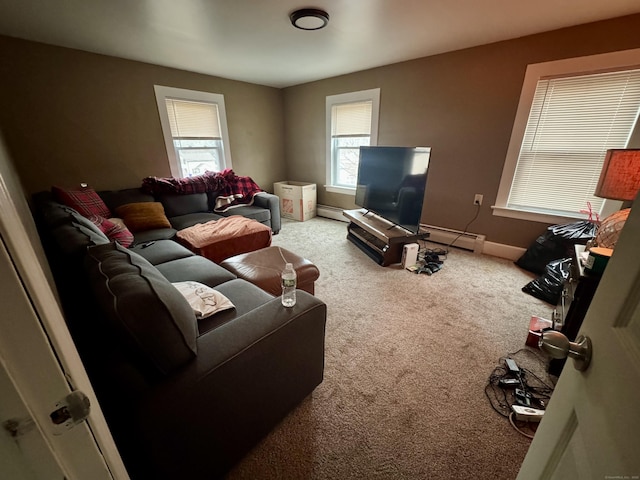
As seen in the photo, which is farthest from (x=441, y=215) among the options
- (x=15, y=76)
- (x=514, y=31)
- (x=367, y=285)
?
(x=15, y=76)

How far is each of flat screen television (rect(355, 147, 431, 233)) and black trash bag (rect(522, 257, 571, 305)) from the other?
1.12 meters

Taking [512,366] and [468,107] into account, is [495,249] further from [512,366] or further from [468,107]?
[512,366]

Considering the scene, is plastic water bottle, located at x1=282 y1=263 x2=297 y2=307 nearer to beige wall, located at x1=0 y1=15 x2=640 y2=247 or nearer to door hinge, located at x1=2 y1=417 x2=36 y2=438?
door hinge, located at x1=2 y1=417 x2=36 y2=438

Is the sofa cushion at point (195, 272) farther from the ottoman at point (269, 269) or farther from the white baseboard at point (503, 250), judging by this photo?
the white baseboard at point (503, 250)

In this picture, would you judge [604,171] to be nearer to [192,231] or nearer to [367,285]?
[367,285]

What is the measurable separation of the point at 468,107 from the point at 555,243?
167cm

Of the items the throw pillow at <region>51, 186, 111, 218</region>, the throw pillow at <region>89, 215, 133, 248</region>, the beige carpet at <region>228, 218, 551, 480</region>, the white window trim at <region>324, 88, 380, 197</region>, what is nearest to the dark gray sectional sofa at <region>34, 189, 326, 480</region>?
the beige carpet at <region>228, 218, 551, 480</region>

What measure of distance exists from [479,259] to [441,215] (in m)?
0.71

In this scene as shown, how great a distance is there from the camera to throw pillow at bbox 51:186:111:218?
245 centimetres

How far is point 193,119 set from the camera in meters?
3.68

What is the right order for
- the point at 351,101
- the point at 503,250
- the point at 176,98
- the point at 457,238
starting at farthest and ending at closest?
the point at 351,101
the point at 176,98
the point at 457,238
the point at 503,250

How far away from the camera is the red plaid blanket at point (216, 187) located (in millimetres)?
3238

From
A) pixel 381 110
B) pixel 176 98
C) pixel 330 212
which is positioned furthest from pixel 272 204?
pixel 381 110

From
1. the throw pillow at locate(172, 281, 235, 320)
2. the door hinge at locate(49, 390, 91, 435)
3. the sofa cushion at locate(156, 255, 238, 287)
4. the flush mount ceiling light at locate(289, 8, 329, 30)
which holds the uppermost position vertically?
the flush mount ceiling light at locate(289, 8, 329, 30)
